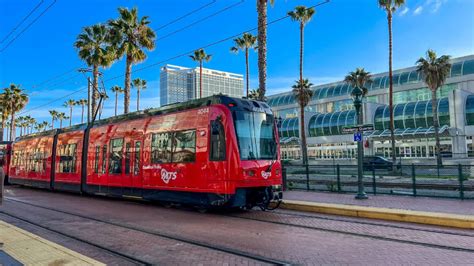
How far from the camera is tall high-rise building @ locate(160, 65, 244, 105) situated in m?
72.4

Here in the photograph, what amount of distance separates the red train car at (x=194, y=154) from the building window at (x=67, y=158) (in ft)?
8.37

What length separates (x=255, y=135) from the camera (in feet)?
37.5

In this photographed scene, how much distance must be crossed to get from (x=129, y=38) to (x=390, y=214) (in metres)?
25.0

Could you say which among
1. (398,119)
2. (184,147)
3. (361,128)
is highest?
(398,119)

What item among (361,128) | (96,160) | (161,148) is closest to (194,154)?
(161,148)

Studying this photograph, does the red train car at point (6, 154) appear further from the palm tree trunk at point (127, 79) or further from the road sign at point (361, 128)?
the road sign at point (361, 128)

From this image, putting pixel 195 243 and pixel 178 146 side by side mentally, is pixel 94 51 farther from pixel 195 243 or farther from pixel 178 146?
pixel 195 243

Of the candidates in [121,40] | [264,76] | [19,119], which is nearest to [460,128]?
[264,76]

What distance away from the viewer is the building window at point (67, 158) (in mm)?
18953

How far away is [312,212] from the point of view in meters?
12.3

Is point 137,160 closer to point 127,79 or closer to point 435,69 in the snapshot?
point 127,79

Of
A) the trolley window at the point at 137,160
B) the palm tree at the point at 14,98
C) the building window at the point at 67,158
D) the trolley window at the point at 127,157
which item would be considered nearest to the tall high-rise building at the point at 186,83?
the palm tree at the point at 14,98

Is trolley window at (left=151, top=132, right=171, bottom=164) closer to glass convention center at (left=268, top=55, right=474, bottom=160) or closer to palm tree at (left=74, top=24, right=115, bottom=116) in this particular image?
palm tree at (left=74, top=24, right=115, bottom=116)

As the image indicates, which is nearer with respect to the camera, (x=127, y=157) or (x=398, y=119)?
(x=127, y=157)
